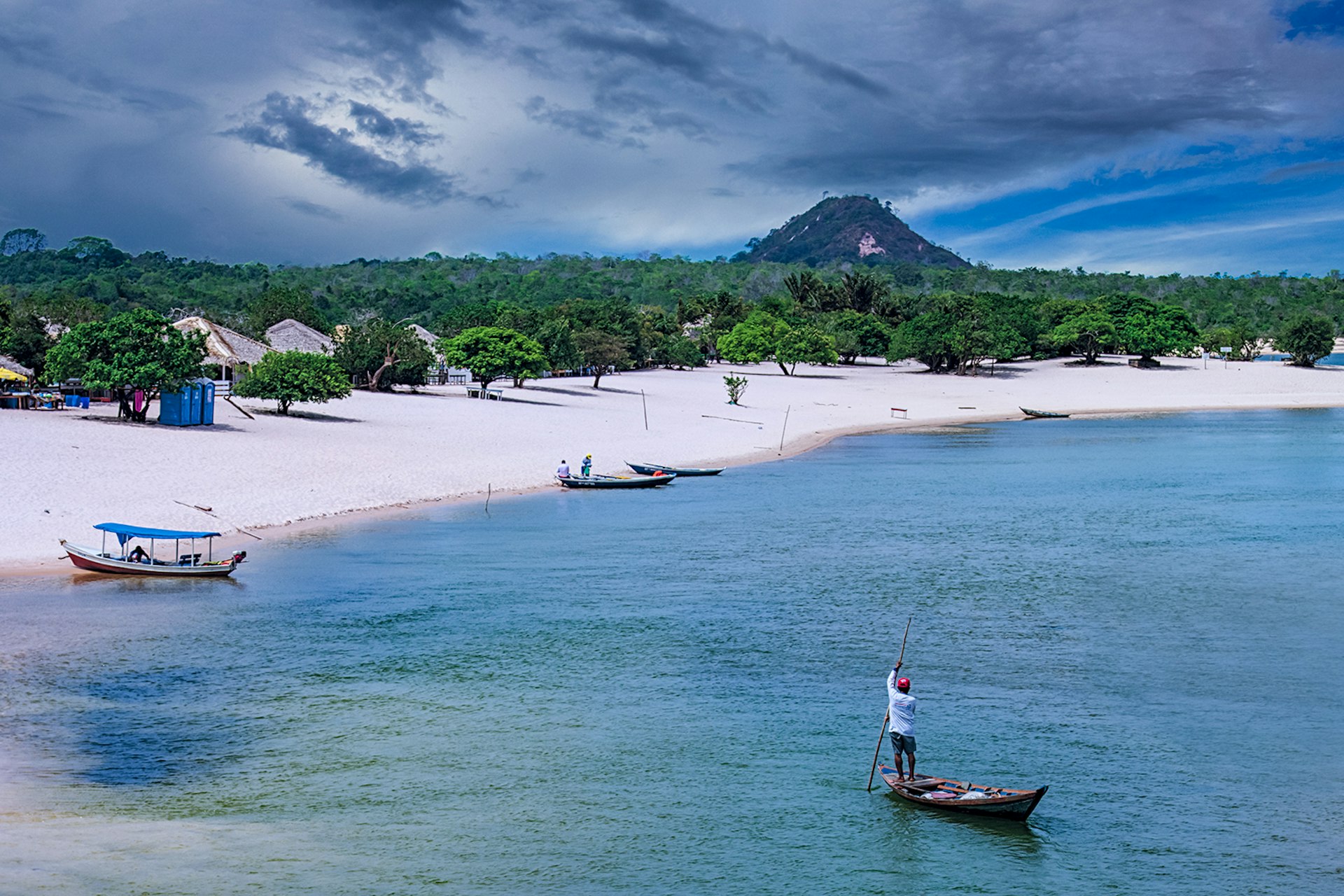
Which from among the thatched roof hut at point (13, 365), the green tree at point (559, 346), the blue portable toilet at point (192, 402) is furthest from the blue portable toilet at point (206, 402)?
the green tree at point (559, 346)

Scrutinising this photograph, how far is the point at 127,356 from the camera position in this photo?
185 ft

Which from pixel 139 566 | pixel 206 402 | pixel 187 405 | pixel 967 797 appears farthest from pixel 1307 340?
pixel 967 797

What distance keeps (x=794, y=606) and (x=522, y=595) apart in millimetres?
7958

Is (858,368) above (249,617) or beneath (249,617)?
above

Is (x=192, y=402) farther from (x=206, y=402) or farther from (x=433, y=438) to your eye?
(x=433, y=438)

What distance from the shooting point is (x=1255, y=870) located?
16.6m

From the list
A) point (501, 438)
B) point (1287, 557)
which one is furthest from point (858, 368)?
point (1287, 557)

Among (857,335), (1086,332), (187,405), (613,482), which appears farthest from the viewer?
(857,335)

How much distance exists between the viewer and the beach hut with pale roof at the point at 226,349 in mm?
81812

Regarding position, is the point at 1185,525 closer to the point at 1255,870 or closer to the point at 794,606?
the point at 794,606

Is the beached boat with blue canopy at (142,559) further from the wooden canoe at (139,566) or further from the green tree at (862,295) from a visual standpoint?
the green tree at (862,295)

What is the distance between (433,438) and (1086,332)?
367 ft

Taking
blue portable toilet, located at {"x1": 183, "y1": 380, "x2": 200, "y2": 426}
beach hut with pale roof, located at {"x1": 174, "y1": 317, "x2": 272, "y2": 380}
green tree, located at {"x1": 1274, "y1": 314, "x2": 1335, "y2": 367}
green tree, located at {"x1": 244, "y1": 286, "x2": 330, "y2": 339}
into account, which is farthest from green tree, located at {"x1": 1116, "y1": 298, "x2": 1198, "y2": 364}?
blue portable toilet, located at {"x1": 183, "y1": 380, "x2": 200, "y2": 426}

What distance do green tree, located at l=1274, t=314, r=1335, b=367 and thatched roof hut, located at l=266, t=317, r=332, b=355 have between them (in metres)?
128
